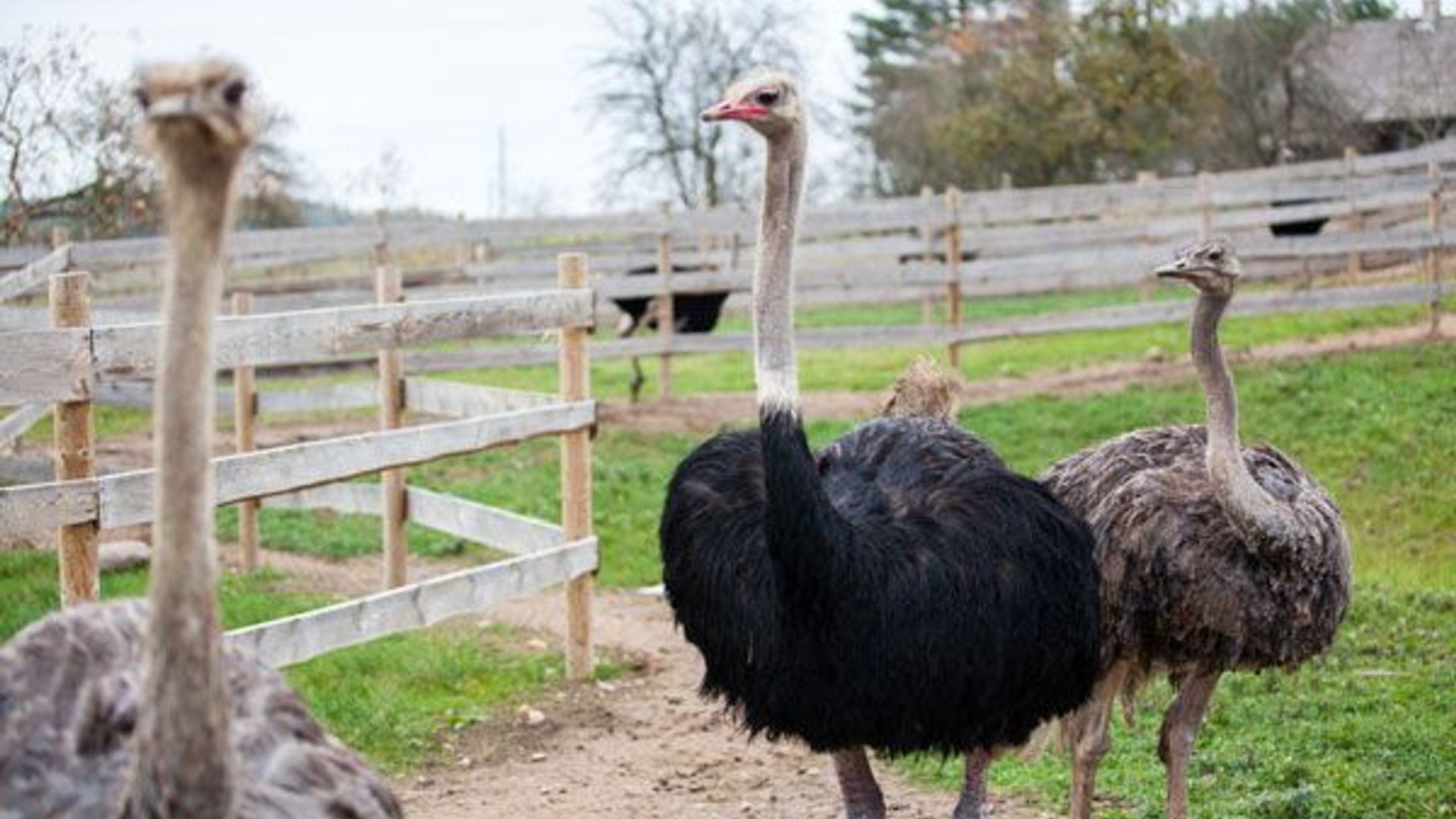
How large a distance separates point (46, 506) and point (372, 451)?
4.72ft

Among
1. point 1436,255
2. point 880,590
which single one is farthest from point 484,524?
point 1436,255

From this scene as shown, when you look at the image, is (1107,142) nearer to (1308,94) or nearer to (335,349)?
(1308,94)

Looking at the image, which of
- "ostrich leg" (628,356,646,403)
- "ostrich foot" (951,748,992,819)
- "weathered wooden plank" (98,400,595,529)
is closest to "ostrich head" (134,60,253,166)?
"weathered wooden plank" (98,400,595,529)

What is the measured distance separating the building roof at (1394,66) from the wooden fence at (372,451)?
1019cm

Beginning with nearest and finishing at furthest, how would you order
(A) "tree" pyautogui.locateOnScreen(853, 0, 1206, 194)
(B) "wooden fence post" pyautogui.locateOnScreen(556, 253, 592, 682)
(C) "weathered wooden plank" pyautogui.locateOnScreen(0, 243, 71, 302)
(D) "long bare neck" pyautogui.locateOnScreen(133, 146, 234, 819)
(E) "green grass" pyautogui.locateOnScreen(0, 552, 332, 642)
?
(D) "long bare neck" pyautogui.locateOnScreen(133, 146, 234, 819), (B) "wooden fence post" pyautogui.locateOnScreen(556, 253, 592, 682), (E) "green grass" pyautogui.locateOnScreen(0, 552, 332, 642), (C) "weathered wooden plank" pyautogui.locateOnScreen(0, 243, 71, 302), (A) "tree" pyautogui.locateOnScreen(853, 0, 1206, 194)

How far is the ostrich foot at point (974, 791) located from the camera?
5.15 metres

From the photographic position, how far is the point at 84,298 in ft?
17.7

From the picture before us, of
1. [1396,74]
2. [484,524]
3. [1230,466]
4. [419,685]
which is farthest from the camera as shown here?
[1396,74]

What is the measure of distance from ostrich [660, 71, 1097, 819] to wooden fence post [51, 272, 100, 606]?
5.10 feet

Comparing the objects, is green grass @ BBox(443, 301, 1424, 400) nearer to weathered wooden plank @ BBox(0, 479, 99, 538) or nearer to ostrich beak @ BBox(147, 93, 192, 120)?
weathered wooden plank @ BBox(0, 479, 99, 538)

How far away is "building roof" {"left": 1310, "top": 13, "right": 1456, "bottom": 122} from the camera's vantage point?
56.2 feet

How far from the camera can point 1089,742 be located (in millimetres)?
5492

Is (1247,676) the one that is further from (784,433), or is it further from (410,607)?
(784,433)

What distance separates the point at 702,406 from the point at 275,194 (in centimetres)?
1235
